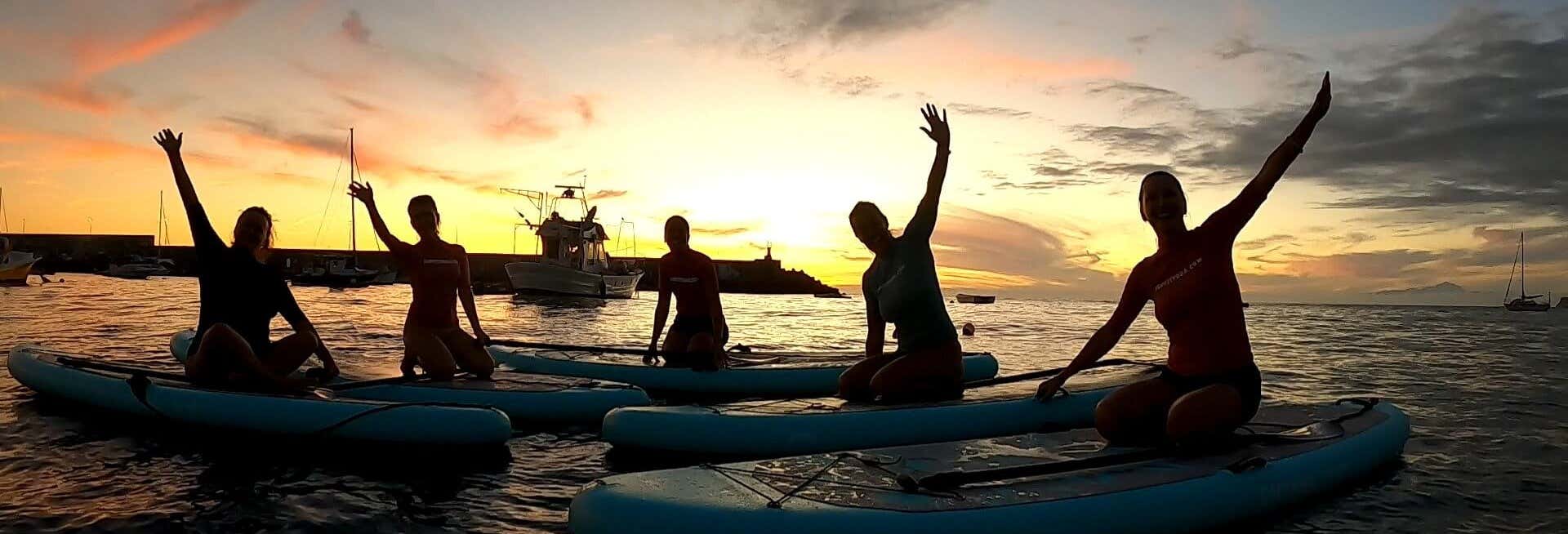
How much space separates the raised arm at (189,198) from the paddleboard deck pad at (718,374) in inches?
216

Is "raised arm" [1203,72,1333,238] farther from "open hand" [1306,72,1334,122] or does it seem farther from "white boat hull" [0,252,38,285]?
"white boat hull" [0,252,38,285]

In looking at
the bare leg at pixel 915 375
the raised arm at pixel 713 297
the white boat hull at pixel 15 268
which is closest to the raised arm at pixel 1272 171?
the bare leg at pixel 915 375

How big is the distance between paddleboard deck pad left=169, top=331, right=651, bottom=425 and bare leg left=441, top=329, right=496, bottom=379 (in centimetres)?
30

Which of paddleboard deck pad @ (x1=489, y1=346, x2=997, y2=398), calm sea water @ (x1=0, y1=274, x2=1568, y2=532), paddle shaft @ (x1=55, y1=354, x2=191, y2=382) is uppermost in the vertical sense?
paddle shaft @ (x1=55, y1=354, x2=191, y2=382)

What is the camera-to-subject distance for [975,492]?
4.86 meters

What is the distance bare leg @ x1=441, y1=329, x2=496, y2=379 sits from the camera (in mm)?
9734

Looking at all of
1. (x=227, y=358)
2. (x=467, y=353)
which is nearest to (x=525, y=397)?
(x=467, y=353)

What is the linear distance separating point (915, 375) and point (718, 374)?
4.24 metres

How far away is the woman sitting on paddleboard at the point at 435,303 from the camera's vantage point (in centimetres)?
925

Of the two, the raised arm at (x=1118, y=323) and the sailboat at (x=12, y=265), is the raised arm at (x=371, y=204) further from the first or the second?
the sailboat at (x=12, y=265)

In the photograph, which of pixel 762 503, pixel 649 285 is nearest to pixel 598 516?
pixel 762 503

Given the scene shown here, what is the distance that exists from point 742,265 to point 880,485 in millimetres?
121372

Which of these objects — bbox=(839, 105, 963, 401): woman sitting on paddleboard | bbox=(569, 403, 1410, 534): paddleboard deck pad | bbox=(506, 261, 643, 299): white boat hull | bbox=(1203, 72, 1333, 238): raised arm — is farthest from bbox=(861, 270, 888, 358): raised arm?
bbox=(506, 261, 643, 299): white boat hull

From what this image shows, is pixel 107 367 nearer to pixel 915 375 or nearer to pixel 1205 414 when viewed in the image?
pixel 915 375
